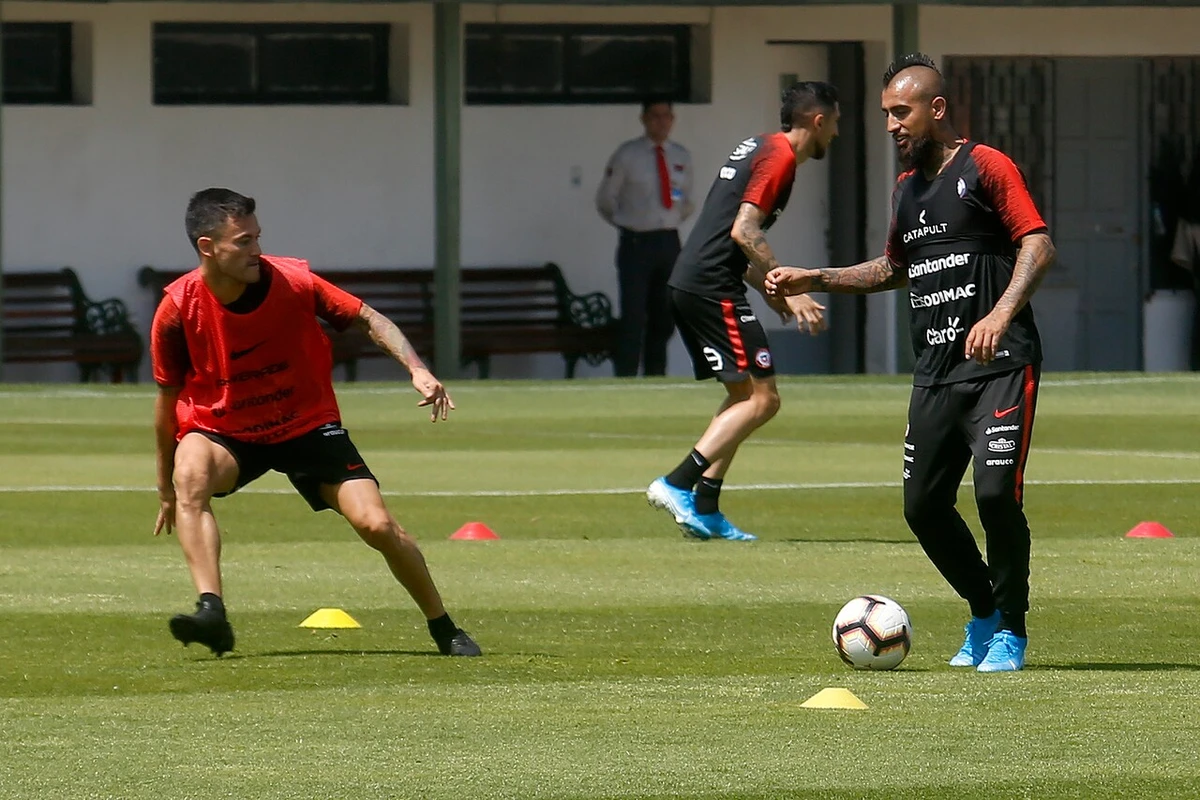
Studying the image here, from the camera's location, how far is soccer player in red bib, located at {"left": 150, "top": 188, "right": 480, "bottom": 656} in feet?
27.4

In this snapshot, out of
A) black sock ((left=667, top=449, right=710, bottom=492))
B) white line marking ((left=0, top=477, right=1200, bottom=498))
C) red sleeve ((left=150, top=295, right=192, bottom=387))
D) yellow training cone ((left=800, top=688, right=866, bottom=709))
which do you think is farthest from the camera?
white line marking ((left=0, top=477, right=1200, bottom=498))

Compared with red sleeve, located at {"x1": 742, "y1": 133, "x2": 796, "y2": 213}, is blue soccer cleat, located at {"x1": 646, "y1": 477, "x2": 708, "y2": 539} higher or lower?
lower

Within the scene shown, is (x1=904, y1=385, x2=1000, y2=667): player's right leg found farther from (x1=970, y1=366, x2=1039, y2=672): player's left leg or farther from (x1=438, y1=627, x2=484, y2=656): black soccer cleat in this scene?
(x1=438, y1=627, x2=484, y2=656): black soccer cleat

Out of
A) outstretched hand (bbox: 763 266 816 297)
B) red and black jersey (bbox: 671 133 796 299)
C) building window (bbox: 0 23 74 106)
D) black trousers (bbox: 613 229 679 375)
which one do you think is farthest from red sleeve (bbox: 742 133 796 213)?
building window (bbox: 0 23 74 106)

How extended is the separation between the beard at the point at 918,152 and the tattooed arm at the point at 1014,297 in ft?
1.41

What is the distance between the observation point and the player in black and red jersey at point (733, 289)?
1195 cm

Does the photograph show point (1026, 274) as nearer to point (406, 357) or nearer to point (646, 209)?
point (406, 357)

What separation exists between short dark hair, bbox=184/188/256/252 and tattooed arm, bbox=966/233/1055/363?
240 centimetres

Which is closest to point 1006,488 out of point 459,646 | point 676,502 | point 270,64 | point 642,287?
point 459,646

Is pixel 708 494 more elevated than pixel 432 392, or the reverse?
pixel 432 392

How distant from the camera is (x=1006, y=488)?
307 inches

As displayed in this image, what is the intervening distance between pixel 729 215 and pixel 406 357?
4.46 m

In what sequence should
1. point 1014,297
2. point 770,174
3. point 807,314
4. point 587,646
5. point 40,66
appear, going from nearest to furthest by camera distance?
point 1014,297 → point 587,646 → point 807,314 → point 770,174 → point 40,66

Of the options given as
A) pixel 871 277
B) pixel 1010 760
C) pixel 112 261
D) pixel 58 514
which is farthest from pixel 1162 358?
pixel 1010 760
